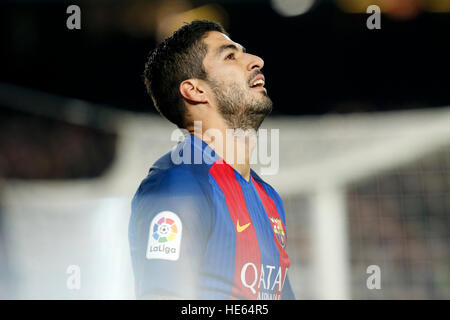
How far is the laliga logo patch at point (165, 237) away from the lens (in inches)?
57.2

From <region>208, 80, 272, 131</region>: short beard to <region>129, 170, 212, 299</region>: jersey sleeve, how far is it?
0.33 meters

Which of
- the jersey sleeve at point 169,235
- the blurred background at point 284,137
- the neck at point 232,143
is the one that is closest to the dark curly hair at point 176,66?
the neck at point 232,143

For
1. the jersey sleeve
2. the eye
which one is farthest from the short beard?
the jersey sleeve

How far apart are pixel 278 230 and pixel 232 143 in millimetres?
334

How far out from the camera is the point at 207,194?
161 cm

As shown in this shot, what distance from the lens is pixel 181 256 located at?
4.80 ft

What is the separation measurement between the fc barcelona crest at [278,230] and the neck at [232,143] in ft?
0.57

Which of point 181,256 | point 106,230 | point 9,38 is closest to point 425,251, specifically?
point 106,230

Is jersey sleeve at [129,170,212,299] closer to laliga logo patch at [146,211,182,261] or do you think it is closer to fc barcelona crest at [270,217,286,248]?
laliga logo patch at [146,211,182,261]

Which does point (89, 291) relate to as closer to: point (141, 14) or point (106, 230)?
point (106, 230)

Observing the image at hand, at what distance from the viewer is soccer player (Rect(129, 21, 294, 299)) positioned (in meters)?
1.47
